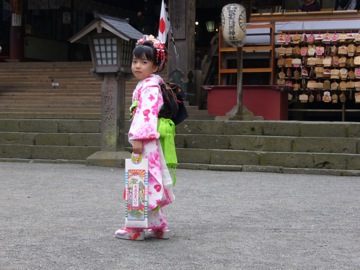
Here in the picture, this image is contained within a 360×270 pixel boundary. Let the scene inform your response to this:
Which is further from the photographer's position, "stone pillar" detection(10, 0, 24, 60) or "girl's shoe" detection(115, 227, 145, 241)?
"stone pillar" detection(10, 0, 24, 60)

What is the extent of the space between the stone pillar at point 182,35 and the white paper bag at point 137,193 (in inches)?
353

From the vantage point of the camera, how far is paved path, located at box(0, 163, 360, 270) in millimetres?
4016

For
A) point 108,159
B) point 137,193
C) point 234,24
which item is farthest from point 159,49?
point 234,24

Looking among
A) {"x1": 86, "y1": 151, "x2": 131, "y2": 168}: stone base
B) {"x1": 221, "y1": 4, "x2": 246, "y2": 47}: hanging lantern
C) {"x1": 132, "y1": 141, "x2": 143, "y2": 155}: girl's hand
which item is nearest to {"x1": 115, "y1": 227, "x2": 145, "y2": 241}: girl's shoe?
{"x1": 132, "y1": 141, "x2": 143, "y2": 155}: girl's hand

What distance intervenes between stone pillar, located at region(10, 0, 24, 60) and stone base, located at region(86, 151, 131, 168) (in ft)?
30.9

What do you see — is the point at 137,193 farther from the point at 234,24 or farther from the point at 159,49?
the point at 234,24

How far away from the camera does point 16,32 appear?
19.0 meters

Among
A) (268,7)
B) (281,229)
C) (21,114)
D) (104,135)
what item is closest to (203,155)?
(104,135)

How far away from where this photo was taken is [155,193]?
15.3 ft

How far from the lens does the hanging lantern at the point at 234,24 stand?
37.7 feet

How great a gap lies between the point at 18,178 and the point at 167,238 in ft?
14.2

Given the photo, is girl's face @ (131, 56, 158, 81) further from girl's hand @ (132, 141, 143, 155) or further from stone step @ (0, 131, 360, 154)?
stone step @ (0, 131, 360, 154)

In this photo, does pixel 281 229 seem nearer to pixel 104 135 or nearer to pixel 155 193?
pixel 155 193

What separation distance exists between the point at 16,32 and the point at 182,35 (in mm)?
7299
